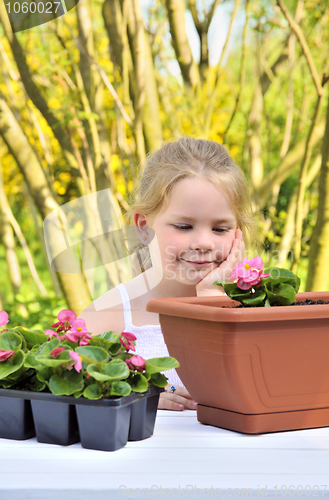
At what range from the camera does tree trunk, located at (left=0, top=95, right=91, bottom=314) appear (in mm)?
2760

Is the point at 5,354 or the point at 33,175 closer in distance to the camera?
the point at 5,354

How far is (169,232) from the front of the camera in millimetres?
1309

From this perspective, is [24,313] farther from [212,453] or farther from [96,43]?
[212,453]

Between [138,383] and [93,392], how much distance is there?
0.07 m

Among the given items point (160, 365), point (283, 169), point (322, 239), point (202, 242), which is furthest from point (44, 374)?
point (283, 169)

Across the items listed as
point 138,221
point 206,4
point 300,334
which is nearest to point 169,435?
point 300,334

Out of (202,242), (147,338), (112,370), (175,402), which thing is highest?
(112,370)

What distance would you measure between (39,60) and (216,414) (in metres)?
2.81

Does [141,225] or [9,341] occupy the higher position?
[9,341]

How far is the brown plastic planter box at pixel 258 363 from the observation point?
652mm

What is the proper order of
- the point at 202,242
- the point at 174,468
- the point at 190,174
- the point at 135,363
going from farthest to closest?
1. the point at 190,174
2. the point at 202,242
3. the point at 135,363
4. the point at 174,468

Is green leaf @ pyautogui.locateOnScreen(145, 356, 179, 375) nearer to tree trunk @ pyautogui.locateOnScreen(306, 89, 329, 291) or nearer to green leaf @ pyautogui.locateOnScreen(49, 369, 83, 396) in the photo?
green leaf @ pyautogui.locateOnScreen(49, 369, 83, 396)

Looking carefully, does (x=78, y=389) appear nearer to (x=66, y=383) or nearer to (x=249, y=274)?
(x=66, y=383)

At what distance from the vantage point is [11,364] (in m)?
0.66
